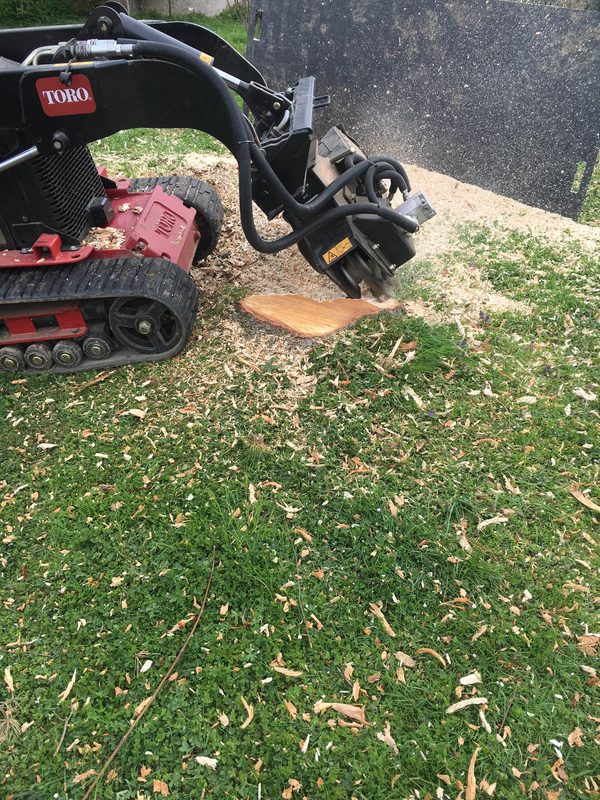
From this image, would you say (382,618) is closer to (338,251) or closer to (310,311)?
(310,311)

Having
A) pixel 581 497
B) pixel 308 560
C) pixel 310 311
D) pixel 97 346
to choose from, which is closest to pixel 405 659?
pixel 308 560

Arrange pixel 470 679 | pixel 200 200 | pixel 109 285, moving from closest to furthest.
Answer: pixel 470 679 < pixel 109 285 < pixel 200 200

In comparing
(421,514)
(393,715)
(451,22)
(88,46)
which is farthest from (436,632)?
(451,22)

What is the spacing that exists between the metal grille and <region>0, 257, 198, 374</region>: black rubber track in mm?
284

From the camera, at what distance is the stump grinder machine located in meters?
3.10

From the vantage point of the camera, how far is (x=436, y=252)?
15.7ft

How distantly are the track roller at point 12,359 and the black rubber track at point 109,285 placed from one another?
0.35 feet

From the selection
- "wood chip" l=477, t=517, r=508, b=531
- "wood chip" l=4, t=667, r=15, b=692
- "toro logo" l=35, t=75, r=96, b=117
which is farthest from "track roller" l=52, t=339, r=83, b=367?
"wood chip" l=477, t=517, r=508, b=531

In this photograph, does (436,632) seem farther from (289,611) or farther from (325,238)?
(325,238)

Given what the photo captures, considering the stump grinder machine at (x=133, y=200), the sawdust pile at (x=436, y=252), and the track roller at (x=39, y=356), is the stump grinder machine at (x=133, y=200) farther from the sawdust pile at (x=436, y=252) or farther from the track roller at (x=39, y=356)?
the sawdust pile at (x=436, y=252)

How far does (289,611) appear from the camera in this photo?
2584 millimetres

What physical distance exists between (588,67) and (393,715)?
5.26 meters

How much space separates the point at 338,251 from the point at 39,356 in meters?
A: 1.95

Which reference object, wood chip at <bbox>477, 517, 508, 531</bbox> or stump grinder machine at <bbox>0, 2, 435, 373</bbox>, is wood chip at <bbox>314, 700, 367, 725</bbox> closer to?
wood chip at <bbox>477, 517, 508, 531</bbox>
